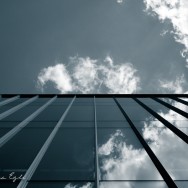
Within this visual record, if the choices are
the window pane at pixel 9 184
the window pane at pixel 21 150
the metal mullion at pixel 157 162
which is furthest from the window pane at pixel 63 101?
the window pane at pixel 9 184

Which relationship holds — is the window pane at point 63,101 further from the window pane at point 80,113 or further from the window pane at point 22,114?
the window pane at point 22,114

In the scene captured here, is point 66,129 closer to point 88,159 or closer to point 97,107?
point 88,159

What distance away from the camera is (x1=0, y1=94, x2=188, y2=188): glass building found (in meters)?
5.17

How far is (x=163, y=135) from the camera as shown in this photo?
8117mm

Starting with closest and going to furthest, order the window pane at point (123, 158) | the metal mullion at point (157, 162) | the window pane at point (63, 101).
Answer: the metal mullion at point (157, 162)
the window pane at point (123, 158)
the window pane at point (63, 101)

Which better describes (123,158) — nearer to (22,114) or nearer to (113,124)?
(113,124)

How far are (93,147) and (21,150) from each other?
6.85 feet

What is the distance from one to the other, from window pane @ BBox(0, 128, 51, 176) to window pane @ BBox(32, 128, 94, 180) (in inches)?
16.4

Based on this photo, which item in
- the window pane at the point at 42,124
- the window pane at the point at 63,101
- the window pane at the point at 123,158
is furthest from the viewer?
the window pane at the point at 63,101

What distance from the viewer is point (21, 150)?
666cm

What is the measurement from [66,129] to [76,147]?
5.75 feet

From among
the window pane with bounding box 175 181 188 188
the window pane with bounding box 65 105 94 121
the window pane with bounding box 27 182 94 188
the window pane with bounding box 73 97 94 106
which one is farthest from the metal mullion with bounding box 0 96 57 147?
the window pane with bounding box 175 181 188 188

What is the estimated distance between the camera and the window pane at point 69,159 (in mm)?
5246

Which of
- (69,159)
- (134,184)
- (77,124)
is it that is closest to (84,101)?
(77,124)
